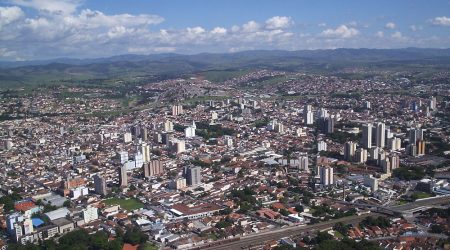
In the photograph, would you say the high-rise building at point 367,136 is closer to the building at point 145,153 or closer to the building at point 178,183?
the building at point 178,183

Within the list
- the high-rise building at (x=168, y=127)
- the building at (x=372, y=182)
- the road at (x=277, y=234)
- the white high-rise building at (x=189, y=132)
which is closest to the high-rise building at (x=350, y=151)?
the building at (x=372, y=182)

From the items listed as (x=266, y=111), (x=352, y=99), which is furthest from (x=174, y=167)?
(x=352, y=99)

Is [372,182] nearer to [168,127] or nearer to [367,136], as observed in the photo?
[367,136]

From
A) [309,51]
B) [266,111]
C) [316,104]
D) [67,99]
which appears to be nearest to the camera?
[266,111]

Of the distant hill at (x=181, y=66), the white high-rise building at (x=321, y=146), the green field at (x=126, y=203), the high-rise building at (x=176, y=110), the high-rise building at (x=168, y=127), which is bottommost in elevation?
the green field at (x=126, y=203)

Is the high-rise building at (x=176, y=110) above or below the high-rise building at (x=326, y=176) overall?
above

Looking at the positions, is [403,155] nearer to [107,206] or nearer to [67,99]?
[107,206]

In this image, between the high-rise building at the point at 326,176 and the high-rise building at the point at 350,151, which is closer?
the high-rise building at the point at 326,176
